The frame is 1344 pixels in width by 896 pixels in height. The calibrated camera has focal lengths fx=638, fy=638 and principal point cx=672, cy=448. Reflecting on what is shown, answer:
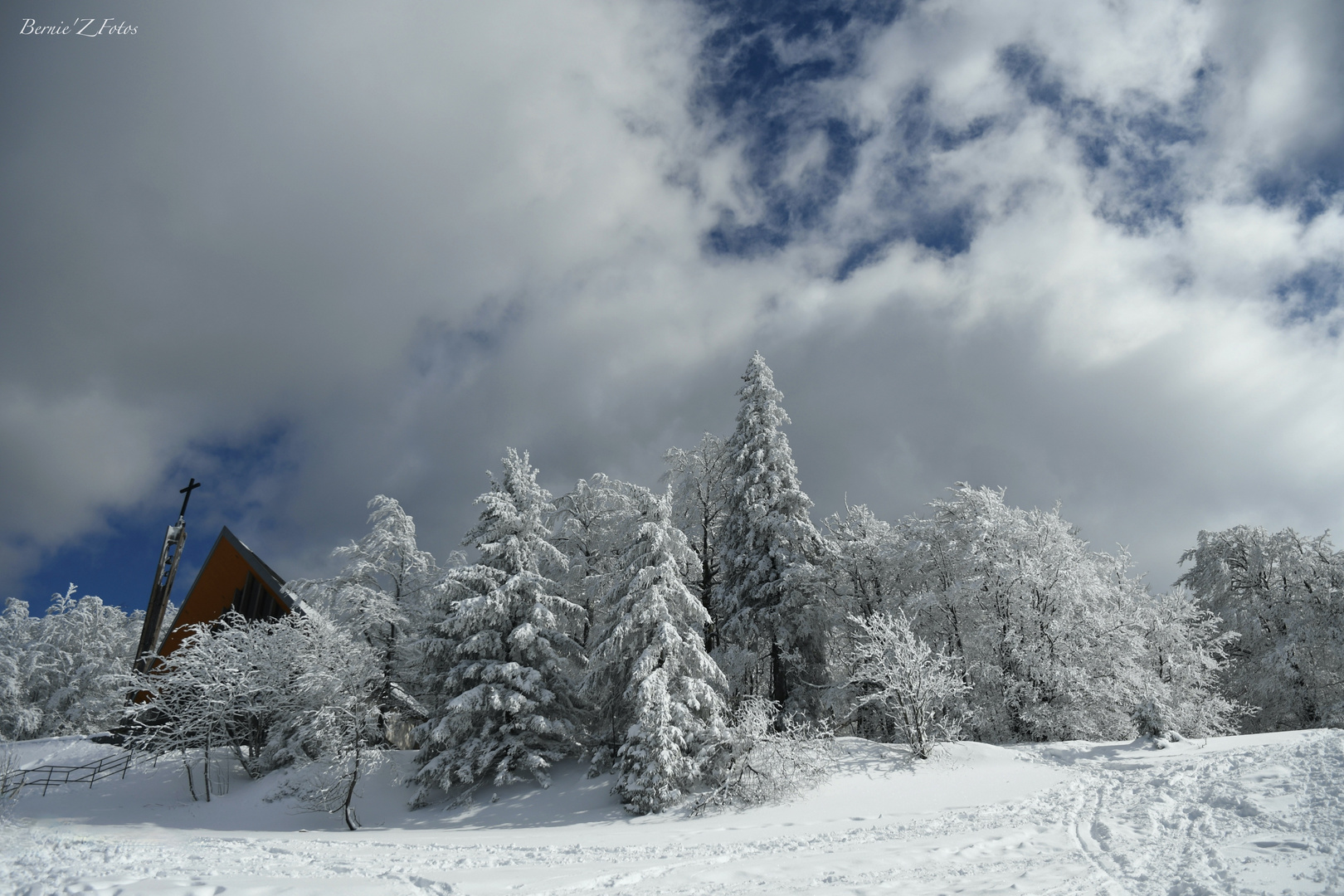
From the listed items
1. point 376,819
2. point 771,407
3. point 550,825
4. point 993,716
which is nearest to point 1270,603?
point 993,716

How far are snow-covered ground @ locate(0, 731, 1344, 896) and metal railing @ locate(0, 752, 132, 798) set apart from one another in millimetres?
5724

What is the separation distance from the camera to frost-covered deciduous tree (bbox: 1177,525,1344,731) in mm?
27406

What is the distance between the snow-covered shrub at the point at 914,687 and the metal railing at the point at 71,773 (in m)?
29.1

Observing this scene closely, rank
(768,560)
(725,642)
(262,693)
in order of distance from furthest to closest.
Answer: (725,642)
(262,693)
(768,560)

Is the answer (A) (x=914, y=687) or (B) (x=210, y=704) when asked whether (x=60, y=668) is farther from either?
(A) (x=914, y=687)

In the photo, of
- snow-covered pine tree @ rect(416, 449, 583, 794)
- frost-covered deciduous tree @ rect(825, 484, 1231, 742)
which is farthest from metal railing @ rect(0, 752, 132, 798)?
frost-covered deciduous tree @ rect(825, 484, 1231, 742)

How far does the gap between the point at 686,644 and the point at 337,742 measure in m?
11.4

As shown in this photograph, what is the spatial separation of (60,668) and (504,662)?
40.2 metres

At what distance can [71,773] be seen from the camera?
27016 millimetres

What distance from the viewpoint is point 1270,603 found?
1198 inches

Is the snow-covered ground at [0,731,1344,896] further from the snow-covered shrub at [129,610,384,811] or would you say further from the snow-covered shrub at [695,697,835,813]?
the snow-covered shrub at [129,610,384,811]

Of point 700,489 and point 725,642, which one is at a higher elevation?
point 700,489

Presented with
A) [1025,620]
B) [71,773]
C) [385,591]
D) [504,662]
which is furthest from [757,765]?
[71,773]

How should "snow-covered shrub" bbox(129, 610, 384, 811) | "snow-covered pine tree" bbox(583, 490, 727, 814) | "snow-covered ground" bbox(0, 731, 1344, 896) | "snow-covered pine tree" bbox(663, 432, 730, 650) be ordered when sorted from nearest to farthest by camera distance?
"snow-covered ground" bbox(0, 731, 1344, 896) → "snow-covered pine tree" bbox(583, 490, 727, 814) → "snow-covered shrub" bbox(129, 610, 384, 811) → "snow-covered pine tree" bbox(663, 432, 730, 650)
